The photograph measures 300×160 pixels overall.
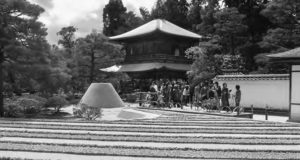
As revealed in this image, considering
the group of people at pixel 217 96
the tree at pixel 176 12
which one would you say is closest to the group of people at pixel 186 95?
the group of people at pixel 217 96

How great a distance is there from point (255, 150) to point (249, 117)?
8.53m

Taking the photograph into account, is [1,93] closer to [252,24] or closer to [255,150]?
[255,150]

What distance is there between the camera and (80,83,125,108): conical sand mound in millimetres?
16906

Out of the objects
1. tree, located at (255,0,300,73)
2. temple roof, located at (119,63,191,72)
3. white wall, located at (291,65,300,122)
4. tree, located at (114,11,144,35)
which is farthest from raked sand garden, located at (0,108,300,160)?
tree, located at (114,11,144,35)

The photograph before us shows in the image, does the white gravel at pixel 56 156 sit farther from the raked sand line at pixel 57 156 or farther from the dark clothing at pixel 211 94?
the dark clothing at pixel 211 94

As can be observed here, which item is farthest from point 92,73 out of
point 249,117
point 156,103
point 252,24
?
point 249,117

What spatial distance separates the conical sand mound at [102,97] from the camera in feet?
55.5

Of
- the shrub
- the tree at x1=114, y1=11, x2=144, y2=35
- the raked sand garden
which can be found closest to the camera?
the raked sand garden

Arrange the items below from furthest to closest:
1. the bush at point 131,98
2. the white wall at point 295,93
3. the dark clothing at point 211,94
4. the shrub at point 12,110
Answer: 1. the bush at point 131,98
2. the dark clothing at point 211,94
3. the shrub at point 12,110
4. the white wall at point 295,93

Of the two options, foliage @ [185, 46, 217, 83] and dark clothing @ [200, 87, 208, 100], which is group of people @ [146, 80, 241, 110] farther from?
foliage @ [185, 46, 217, 83]

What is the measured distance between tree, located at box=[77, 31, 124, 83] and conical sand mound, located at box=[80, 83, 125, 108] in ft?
38.8

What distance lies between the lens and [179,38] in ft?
116

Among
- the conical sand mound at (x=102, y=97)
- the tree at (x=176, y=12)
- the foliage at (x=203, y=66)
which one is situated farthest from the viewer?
the tree at (x=176, y=12)

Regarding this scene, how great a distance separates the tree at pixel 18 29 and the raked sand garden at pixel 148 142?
432 cm
